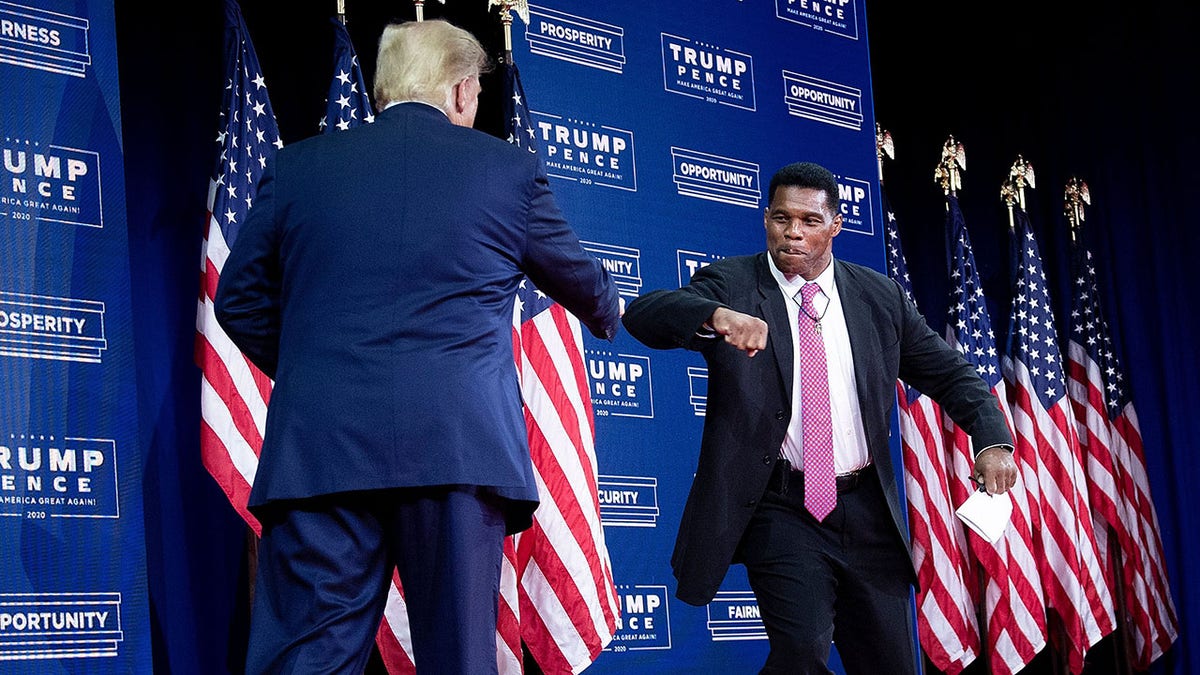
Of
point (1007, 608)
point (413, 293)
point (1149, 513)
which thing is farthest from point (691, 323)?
point (1149, 513)

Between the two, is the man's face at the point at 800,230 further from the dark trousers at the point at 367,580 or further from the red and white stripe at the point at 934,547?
the red and white stripe at the point at 934,547

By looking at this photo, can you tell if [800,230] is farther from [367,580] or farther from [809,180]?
[367,580]

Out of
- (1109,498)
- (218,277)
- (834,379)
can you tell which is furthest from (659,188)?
(1109,498)

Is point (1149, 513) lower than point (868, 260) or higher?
lower

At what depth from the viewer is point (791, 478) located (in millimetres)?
3621

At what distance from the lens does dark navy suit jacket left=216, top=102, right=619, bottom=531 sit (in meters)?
2.48

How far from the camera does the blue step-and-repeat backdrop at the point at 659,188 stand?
532 cm

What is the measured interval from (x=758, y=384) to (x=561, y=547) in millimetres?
1492

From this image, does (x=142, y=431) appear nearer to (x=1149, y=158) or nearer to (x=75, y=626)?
(x=75, y=626)

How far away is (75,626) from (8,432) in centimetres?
61

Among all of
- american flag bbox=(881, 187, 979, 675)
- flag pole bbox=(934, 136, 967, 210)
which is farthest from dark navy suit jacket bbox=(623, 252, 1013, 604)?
flag pole bbox=(934, 136, 967, 210)

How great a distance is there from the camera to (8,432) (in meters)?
4.07

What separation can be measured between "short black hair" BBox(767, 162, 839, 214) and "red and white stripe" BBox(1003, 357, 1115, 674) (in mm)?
4260

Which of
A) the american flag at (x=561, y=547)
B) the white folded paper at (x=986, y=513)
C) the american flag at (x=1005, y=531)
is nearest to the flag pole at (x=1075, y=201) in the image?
the american flag at (x=1005, y=531)
